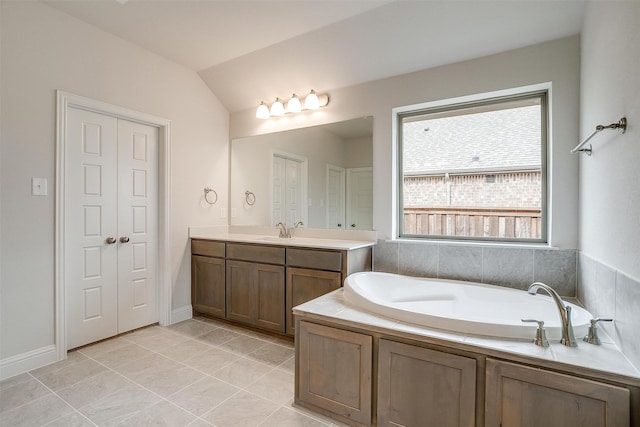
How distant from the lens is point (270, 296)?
9.17 feet

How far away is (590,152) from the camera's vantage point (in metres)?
1.81

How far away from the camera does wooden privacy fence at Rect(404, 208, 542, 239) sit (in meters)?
2.42

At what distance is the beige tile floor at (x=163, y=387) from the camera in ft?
5.61

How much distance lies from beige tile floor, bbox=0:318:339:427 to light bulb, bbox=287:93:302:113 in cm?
224

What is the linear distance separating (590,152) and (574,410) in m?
1.42

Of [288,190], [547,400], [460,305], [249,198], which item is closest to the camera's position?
[547,400]

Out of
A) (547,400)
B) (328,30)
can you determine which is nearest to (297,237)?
(328,30)

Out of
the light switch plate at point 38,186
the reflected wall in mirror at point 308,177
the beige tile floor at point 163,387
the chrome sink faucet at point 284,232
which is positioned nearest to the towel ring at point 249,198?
the reflected wall in mirror at point 308,177

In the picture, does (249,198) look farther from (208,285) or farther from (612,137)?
(612,137)

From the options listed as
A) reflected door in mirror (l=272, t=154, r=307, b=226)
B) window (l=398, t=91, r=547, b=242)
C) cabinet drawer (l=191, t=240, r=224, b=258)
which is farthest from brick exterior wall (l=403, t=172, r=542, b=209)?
cabinet drawer (l=191, t=240, r=224, b=258)

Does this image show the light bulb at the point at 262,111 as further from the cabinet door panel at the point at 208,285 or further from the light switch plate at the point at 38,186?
the light switch plate at the point at 38,186

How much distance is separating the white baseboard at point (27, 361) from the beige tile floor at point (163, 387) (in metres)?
0.05

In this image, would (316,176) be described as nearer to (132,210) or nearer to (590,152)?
(132,210)

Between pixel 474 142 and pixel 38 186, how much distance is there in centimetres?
337
